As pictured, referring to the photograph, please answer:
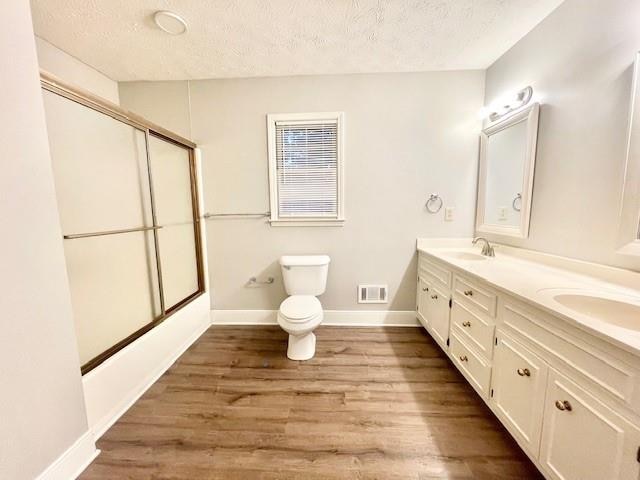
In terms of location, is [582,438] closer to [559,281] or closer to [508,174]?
[559,281]

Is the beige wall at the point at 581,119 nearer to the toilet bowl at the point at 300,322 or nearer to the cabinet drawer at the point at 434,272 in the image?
the cabinet drawer at the point at 434,272

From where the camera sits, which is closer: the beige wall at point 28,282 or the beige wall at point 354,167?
the beige wall at point 28,282

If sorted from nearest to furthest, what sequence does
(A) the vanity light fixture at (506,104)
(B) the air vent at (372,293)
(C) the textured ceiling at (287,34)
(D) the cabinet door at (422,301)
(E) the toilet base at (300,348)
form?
(C) the textured ceiling at (287,34) → (A) the vanity light fixture at (506,104) → (E) the toilet base at (300,348) → (D) the cabinet door at (422,301) → (B) the air vent at (372,293)

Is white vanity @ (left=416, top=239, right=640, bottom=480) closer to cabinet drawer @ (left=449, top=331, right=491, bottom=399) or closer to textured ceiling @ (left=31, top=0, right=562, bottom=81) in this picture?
cabinet drawer @ (left=449, top=331, right=491, bottom=399)

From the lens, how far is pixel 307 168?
7.40 feet

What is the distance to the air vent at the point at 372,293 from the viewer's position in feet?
7.80

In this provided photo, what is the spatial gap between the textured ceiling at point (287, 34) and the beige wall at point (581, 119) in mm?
224

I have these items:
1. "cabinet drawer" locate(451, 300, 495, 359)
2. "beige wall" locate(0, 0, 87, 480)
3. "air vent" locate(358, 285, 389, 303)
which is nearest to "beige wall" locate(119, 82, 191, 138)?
"beige wall" locate(0, 0, 87, 480)

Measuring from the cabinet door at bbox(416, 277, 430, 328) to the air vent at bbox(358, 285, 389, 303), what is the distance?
0.98ft

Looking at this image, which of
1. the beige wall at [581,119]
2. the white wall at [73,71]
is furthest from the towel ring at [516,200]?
the white wall at [73,71]

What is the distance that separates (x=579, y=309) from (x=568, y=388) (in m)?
0.46

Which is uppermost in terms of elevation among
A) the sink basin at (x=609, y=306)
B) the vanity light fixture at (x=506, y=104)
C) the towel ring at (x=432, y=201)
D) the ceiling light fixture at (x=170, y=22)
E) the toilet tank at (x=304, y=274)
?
the ceiling light fixture at (x=170, y=22)

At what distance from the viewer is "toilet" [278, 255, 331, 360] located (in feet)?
5.83

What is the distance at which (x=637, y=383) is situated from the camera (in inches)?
26.0
